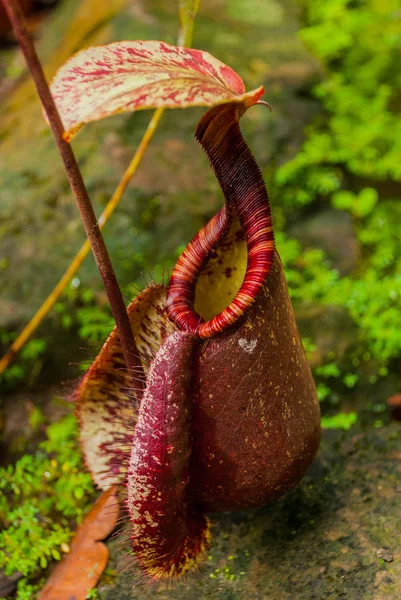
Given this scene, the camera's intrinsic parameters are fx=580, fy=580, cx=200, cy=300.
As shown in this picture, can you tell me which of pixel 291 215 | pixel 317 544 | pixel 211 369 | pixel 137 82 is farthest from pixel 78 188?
pixel 291 215

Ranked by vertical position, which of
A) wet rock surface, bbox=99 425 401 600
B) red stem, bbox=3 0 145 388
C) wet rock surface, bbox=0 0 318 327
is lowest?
wet rock surface, bbox=99 425 401 600

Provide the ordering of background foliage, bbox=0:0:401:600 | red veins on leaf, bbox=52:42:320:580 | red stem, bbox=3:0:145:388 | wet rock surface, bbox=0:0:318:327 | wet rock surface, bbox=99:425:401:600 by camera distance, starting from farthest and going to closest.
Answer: wet rock surface, bbox=0:0:318:327
background foliage, bbox=0:0:401:600
wet rock surface, bbox=99:425:401:600
red veins on leaf, bbox=52:42:320:580
red stem, bbox=3:0:145:388

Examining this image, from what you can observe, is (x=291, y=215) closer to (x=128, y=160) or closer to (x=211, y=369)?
(x=128, y=160)

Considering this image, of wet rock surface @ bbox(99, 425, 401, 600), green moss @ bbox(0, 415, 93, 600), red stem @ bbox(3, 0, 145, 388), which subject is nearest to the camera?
red stem @ bbox(3, 0, 145, 388)

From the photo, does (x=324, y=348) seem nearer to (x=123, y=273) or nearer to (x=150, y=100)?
(x=123, y=273)

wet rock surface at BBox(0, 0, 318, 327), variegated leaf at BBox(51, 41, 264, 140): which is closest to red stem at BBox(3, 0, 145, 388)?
variegated leaf at BBox(51, 41, 264, 140)

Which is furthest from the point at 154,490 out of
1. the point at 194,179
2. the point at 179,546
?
the point at 194,179

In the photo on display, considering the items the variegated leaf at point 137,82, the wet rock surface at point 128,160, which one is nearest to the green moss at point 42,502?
the wet rock surface at point 128,160

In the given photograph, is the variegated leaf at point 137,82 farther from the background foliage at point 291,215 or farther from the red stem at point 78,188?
the background foliage at point 291,215

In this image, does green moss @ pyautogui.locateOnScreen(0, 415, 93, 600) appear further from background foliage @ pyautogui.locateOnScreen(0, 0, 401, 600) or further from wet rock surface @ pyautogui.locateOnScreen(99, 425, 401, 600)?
wet rock surface @ pyautogui.locateOnScreen(99, 425, 401, 600)
